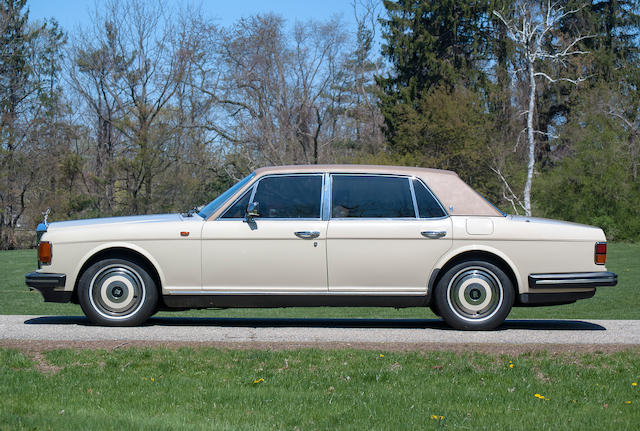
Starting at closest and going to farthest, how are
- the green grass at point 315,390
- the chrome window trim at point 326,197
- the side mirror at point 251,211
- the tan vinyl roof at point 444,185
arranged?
the green grass at point 315,390 → the side mirror at point 251,211 → the chrome window trim at point 326,197 → the tan vinyl roof at point 444,185

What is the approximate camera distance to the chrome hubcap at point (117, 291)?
25.8 ft

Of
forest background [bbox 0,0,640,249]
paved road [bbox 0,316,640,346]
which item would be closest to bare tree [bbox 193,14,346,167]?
forest background [bbox 0,0,640,249]

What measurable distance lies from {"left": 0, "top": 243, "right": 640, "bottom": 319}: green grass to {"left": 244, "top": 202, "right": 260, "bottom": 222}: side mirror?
10.7 feet

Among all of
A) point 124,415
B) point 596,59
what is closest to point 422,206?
point 124,415

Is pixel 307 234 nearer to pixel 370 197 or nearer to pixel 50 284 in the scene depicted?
pixel 370 197

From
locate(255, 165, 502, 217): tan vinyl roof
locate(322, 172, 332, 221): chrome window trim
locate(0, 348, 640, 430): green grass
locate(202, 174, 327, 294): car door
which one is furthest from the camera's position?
locate(255, 165, 502, 217): tan vinyl roof

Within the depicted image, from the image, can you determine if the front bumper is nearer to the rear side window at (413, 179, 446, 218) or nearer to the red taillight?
the red taillight

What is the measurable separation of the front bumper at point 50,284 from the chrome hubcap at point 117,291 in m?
0.27

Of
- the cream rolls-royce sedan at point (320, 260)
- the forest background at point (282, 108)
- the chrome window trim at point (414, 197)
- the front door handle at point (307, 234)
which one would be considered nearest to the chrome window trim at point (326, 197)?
the cream rolls-royce sedan at point (320, 260)

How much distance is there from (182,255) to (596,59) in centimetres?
4554

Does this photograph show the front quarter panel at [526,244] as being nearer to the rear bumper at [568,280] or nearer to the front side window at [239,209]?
the rear bumper at [568,280]

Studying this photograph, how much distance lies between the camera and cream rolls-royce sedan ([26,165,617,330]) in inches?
307

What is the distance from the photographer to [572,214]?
43.6 metres

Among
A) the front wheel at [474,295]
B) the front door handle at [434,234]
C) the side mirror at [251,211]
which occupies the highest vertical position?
the side mirror at [251,211]
